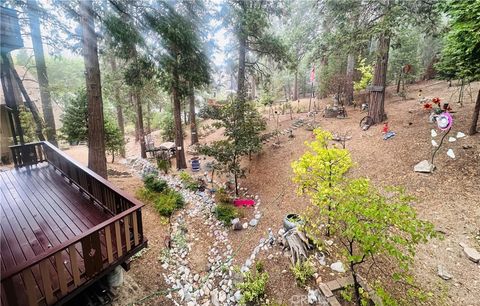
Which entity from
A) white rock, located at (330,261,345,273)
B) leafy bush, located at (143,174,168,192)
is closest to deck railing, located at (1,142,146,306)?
leafy bush, located at (143,174,168,192)

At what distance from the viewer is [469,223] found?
16.6ft

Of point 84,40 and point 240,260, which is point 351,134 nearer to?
point 240,260

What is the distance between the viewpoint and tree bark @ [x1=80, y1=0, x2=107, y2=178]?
19.3ft

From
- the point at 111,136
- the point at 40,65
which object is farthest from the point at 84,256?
the point at 111,136

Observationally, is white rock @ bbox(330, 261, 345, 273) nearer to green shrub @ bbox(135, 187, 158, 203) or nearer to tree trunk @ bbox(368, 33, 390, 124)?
green shrub @ bbox(135, 187, 158, 203)

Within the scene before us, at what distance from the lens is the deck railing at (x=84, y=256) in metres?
2.64

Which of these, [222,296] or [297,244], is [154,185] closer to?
[222,296]

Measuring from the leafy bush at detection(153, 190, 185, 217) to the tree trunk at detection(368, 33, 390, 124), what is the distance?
883cm

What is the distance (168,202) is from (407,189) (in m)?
6.98

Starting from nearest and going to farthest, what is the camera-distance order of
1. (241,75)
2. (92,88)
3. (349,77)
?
(92,88), (241,75), (349,77)

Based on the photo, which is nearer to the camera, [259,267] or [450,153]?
[259,267]

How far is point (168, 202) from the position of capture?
778 cm

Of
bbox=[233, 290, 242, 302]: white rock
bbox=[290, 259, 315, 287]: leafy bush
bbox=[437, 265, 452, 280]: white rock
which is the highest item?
bbox=[437, 265, 452, 280]: white rock

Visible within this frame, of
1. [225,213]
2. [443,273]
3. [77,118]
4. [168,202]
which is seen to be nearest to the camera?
[443,273]
